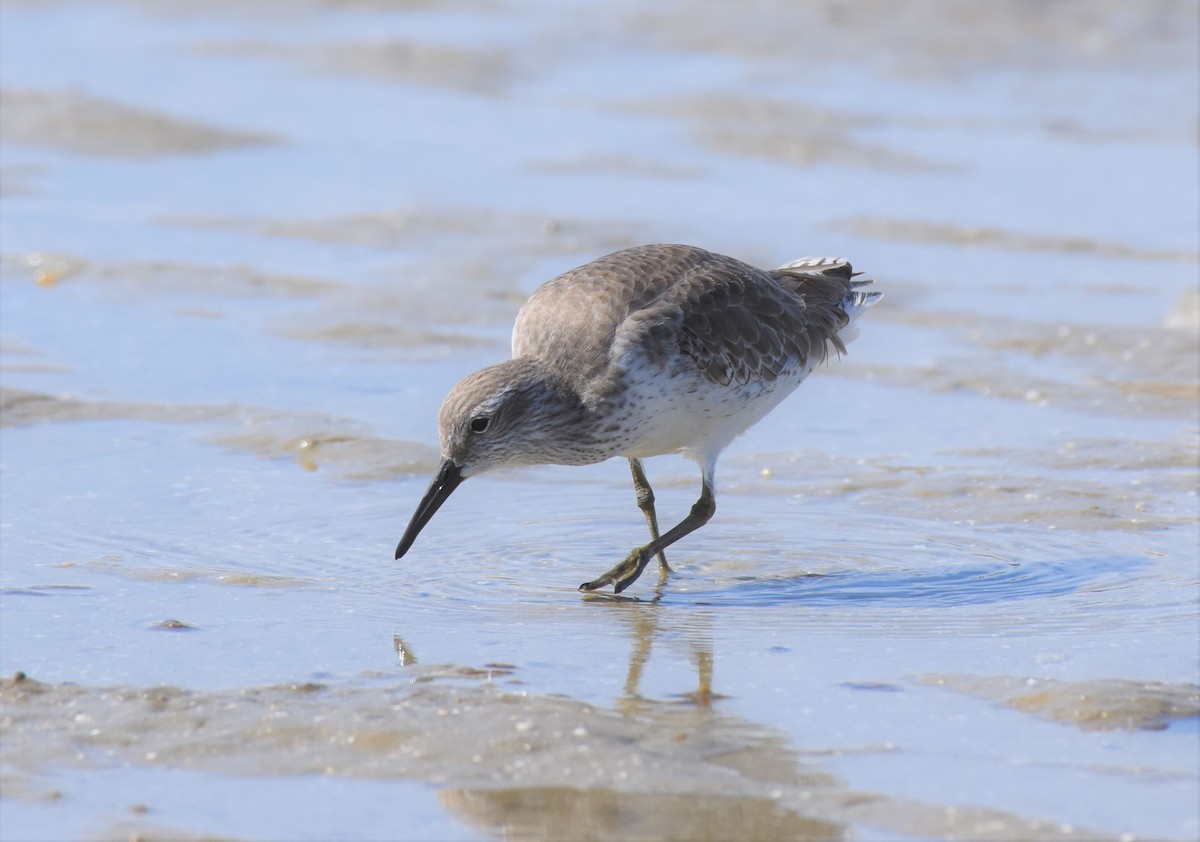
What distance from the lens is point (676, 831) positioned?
4.96 meters

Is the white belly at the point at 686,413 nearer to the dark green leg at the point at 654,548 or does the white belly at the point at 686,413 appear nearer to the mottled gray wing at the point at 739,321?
the mottled gray wing at the point at 739,321

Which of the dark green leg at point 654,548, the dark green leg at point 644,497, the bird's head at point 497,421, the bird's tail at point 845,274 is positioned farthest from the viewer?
the bird's tail at point 845,274

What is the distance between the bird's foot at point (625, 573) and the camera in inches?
286

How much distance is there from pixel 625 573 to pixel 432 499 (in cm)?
81

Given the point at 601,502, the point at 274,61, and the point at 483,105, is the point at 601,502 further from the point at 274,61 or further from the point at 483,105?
the point at 274,61

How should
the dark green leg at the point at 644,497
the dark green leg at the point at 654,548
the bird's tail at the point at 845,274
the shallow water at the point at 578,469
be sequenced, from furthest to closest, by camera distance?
the bird's tail at the point at 845,274 → the dark green leg at the point at 644,497 → the dark green leg at the point at 654,548 → the shallow water at the point at 578,469

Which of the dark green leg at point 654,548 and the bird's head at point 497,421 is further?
the dark green leg at point 654,548

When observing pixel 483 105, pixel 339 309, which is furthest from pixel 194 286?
pixel 483 105

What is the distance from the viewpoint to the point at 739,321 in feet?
25.6

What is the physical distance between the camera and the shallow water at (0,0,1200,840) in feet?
17.6

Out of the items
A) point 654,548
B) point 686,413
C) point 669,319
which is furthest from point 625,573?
point 669,319

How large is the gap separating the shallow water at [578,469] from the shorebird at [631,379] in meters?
0.43

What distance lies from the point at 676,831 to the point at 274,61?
47.7 feet

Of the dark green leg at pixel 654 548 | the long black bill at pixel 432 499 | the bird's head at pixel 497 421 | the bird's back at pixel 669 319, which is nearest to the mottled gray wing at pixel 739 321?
the bird's back at pixel 669 319
